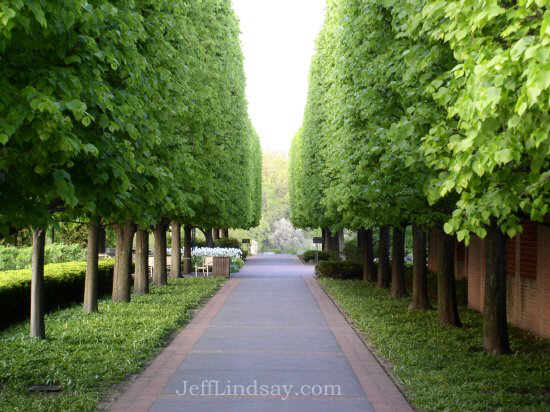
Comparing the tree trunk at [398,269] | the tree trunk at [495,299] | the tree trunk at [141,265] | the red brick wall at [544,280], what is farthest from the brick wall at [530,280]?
the tree trunk at [141,265]

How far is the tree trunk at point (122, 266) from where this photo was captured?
2095 centimetres

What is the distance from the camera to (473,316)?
18.8 m

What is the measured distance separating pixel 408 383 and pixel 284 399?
195 centimetres

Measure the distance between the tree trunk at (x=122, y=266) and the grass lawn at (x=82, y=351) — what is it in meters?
0.67

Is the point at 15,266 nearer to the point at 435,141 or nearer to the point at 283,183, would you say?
the point at 435,141

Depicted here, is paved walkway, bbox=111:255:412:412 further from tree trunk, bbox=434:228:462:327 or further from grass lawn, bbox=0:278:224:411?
tree trunk, bbox=434:228:462:327

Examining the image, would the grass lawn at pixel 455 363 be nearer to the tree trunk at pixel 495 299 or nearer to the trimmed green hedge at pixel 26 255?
the tree trunk at pixel 495 299

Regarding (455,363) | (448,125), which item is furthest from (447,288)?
(448,125)

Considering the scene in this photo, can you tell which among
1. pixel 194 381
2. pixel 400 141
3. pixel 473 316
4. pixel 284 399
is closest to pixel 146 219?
pixel 194 381

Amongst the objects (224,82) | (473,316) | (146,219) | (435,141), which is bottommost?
(473,316)

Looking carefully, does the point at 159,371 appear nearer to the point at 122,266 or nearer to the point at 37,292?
the point at 37,292

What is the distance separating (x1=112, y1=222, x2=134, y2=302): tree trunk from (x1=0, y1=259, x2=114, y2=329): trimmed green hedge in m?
1.12

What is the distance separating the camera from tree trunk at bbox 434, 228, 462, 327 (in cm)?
1645

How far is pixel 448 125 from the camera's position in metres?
8.78
